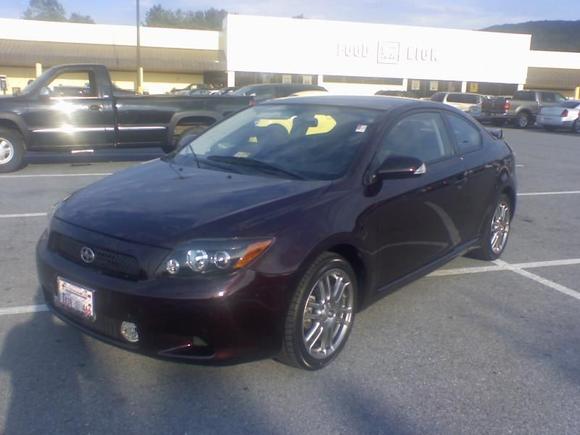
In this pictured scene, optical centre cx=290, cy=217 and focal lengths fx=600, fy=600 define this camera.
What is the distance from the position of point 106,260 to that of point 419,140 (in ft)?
8.62

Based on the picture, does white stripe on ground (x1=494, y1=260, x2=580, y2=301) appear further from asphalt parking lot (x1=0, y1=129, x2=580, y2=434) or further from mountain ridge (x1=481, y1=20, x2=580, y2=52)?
mountain ridge (x1=481, y1=20, x2=580, y2=52)

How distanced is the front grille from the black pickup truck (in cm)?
760

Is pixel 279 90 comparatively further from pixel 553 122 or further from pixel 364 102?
pixel 364 102

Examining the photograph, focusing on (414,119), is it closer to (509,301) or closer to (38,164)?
(509,301)

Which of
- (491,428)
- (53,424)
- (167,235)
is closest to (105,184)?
(167,235)

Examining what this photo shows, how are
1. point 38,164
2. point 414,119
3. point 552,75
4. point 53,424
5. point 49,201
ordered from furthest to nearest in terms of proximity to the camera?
point 552,75 → point 38,164 → point 49,201 → point 414,119 → point 53,424

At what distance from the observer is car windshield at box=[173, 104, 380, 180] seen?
13.5 ft

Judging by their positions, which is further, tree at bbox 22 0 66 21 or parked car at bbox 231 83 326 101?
tree at bbox 22 0 66 21

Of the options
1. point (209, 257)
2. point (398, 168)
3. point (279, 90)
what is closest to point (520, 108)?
point (279, 90)

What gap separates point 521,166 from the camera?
522 inches

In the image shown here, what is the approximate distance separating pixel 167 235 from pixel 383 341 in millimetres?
1735

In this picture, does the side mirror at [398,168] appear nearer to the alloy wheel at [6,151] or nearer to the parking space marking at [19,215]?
the parking space marking at [19,215]

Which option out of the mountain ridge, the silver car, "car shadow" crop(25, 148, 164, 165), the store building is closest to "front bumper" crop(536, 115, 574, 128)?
the silver car

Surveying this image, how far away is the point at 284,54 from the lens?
40.2 m
